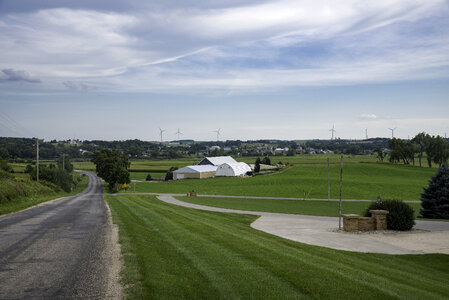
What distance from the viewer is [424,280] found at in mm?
10156

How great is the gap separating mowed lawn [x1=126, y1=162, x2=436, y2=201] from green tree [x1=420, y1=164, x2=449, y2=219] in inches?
838

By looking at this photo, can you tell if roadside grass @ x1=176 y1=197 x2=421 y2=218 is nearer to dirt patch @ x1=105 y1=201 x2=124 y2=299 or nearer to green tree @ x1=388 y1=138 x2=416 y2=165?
dirt patch @ x1=105 y1=201 x2=124 y2=299

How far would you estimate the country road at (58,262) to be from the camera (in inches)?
313

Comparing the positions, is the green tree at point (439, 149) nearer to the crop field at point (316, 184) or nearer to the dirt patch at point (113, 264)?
the crop field at point (316, 184)

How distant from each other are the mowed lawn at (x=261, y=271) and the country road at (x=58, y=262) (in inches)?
21.2

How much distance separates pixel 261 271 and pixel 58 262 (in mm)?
5445

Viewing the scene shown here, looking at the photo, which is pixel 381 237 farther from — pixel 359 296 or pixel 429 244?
pixel 359 296

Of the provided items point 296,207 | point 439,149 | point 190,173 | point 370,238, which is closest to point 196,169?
point 190,173

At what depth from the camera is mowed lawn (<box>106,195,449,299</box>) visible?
8.02 metres

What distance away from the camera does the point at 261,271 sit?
955 cm

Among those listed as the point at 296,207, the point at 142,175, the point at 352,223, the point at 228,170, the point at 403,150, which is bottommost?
the point at 142,175

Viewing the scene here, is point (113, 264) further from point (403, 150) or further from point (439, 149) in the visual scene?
point (403, 150)

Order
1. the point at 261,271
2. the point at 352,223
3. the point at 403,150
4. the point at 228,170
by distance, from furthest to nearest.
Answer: the point at 403,150 < the point at 228,170 < the point at 352,223 < the point at 261,271

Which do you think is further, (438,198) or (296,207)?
(296,207)
